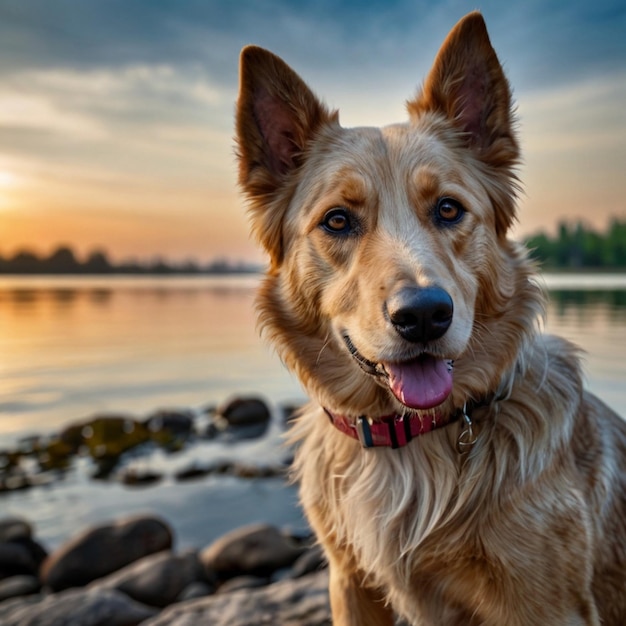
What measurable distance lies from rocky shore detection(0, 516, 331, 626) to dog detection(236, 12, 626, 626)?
125 cm

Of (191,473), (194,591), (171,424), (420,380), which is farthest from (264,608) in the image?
(171,424)

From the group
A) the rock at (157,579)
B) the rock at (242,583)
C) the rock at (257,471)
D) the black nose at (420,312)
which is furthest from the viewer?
the rock at (257,471)

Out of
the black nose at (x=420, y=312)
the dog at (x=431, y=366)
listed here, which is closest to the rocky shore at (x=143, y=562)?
the dog at (x=431, y=366)

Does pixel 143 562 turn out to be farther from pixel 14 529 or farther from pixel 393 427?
pixel 393 427

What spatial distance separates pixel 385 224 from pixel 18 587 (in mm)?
5874

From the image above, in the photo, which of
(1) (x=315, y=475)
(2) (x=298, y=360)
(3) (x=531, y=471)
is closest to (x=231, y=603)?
(1) (x=315, y=475)

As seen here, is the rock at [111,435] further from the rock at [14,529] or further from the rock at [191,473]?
the rock at [14,529]

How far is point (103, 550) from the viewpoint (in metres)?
6.93

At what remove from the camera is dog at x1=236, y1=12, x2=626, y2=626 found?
290cm

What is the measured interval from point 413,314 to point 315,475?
1.29 m

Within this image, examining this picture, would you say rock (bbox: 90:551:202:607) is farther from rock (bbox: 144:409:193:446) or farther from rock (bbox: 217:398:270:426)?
rock (bbox: 217:398:270:426)

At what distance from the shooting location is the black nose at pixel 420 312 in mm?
2670

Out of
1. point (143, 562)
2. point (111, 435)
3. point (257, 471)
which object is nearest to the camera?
point (143, 562)

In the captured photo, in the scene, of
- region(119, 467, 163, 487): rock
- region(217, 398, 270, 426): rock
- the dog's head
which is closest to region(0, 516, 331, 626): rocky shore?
the dog's head
